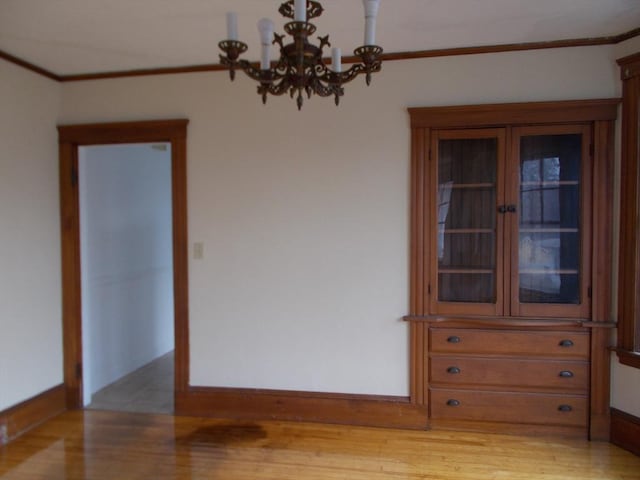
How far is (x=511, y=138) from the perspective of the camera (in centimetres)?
280

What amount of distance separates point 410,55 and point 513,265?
5.02 ft

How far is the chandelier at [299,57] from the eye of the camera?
1453 mm

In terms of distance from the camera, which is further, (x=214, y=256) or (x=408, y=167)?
(x=214, y=256)

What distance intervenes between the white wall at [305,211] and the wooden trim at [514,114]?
0.08m

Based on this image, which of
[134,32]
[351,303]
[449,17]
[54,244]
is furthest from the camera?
[54,244]

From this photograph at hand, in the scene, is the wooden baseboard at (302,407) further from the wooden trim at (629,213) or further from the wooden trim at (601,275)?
the wooden trim at (629,213)

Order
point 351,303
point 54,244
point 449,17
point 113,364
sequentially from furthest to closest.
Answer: point 113,364
point 54,244
point 351,303
point 449,17

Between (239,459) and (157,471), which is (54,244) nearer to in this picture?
(157,471)

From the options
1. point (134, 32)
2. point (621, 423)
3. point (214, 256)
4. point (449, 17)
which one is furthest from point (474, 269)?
point (134, 32)

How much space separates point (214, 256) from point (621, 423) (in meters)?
2.86

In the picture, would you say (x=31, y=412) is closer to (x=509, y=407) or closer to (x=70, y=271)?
(x=70, y=271)

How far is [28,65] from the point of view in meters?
2.97

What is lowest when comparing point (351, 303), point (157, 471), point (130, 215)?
point (157, 471)

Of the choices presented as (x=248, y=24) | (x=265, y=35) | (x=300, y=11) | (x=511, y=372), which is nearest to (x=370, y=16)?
(x=300, y=11)
